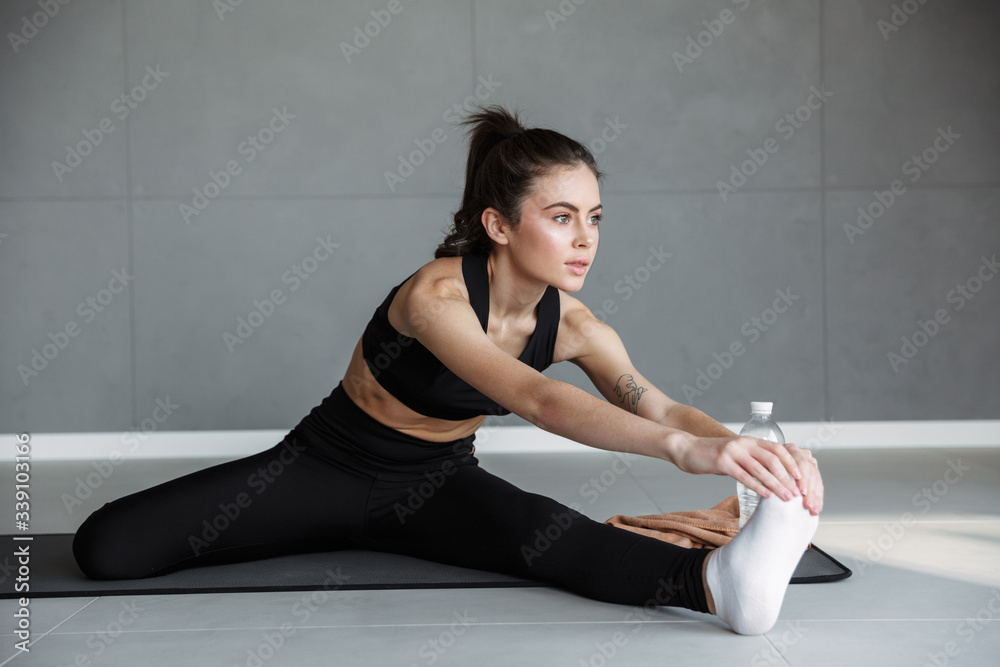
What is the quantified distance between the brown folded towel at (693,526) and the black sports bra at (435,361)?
45 cm

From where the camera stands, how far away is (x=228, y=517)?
1.95m

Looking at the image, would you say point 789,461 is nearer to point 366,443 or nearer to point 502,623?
point 502,623

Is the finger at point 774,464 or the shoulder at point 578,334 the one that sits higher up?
the shoulder at point 578,334
